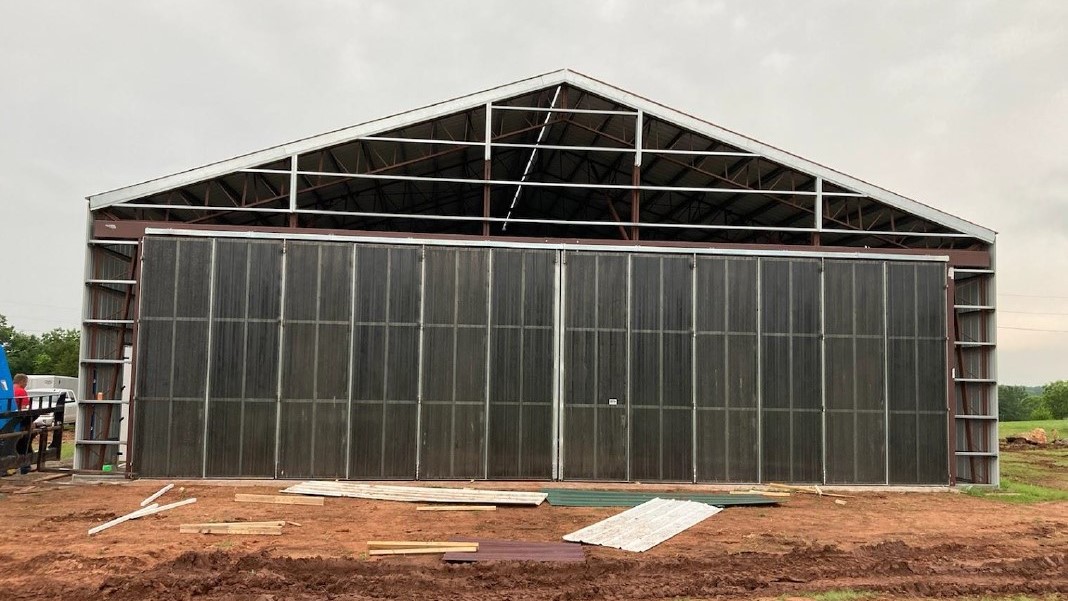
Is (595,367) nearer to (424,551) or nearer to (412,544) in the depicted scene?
(412,544)

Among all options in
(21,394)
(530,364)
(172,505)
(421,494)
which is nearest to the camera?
(172,505)

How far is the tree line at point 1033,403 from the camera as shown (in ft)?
258

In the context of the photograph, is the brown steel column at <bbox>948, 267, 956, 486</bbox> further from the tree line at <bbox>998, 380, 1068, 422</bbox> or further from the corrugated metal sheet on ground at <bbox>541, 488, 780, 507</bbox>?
the tree line at <bbox>998, 380, 1068, 422</bbox>

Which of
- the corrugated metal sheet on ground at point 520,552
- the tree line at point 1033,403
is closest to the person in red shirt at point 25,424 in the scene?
the corrugated metal sheet on ground at point 520,552

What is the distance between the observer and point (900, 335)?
1802 cm

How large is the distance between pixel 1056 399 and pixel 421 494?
8958cm

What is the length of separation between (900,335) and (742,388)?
14.5 feet

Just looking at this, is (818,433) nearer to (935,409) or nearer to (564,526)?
(935,409)

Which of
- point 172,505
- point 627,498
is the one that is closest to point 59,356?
point 172,505

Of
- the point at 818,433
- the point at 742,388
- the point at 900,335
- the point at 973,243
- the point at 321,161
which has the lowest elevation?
the point at 818,433

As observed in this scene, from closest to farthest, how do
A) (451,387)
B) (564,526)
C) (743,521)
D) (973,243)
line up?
(564,526)
(743,521)
(451,387)
(973,243)

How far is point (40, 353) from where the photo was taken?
7169cm

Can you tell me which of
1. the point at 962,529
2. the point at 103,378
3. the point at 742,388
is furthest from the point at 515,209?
the point at 962,529

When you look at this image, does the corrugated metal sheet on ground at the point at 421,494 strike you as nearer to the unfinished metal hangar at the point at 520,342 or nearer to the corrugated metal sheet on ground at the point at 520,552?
the unfinished metal hangar at the point at 520,342
